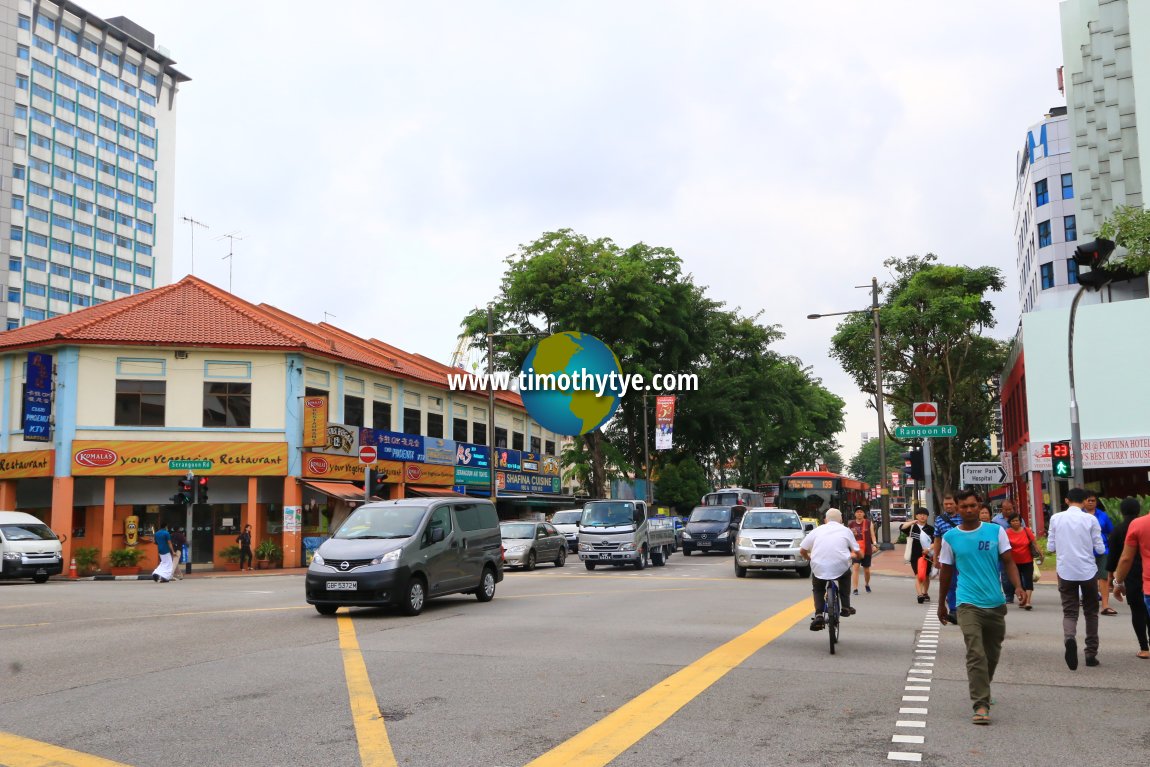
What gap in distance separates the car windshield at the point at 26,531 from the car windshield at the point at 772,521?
19868mm

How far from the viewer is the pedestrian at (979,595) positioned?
7.51 m

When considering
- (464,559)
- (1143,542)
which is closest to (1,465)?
(464,559)

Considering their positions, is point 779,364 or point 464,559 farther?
point 779,364

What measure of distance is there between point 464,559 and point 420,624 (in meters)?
3.01

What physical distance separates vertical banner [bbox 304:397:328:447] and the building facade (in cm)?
5

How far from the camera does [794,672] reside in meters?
9.84

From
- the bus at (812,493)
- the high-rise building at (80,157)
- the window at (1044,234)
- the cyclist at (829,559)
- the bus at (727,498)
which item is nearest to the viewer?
the cyclist at (829,559)

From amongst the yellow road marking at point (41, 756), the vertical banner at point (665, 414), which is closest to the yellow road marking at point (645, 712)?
the yellow road marking at point (41, 756)

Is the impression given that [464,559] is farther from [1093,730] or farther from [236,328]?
[236,328]

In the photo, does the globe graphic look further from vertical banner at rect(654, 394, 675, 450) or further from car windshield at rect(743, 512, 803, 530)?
car windshield at rect(743, 512, 803, 530)

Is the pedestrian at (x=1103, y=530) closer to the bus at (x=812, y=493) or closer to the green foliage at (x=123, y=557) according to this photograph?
the green foliage at (x=123, y=557)

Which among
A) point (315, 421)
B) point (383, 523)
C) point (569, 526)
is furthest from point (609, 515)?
point (383, 523)

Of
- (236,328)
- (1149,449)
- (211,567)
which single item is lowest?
(211,567)

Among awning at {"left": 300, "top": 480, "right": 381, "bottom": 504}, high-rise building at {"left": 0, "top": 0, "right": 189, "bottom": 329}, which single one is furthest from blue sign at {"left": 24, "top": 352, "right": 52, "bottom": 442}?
high-rise building at {"left": 0, "top": 0, "right": 189, "bottom": 329}
